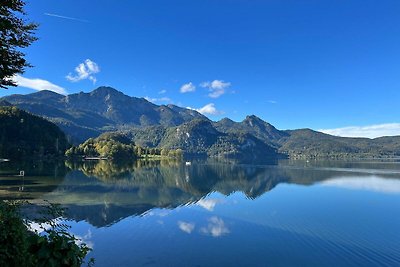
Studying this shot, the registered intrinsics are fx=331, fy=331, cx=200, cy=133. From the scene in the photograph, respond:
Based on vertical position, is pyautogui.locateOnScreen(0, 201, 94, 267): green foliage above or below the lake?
above

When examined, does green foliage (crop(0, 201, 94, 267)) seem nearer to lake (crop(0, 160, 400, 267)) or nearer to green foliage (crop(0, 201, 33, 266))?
green foliage (crop(0, 201, 33, 266))

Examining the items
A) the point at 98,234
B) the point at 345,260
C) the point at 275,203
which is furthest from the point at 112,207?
the point at 345,260

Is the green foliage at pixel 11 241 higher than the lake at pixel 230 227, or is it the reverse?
the green foliage at pixel 11 241

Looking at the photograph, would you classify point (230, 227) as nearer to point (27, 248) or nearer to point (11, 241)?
point (27, 248)

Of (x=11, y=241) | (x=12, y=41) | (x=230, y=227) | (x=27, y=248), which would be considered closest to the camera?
(x=11, y=241)

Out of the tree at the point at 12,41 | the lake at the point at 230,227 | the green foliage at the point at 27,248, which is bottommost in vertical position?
the lake at the point at 230,227

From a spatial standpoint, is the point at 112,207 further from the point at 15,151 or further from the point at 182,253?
the point at 15,151

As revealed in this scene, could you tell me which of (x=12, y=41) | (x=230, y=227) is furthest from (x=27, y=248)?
(x=230, y=227)

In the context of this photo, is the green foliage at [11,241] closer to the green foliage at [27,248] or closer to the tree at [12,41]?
the green foliage at [27,248]

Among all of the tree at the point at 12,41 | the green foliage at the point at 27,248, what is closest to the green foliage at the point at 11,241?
the green foliage at the point at 27,248

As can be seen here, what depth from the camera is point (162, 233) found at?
4303 centimetres

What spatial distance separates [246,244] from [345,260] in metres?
10.4

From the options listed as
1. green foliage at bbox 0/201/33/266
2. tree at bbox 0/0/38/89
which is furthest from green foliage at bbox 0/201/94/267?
tree at bbox 0/0/38/89

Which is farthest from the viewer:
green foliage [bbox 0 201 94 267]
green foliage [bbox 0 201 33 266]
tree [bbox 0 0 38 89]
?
tree [bbox 0 0 38 89]
